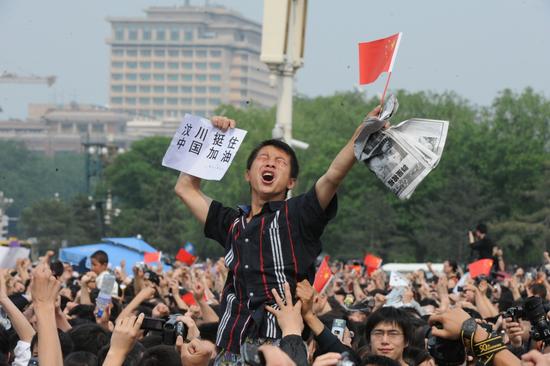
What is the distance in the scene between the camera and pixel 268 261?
752cm

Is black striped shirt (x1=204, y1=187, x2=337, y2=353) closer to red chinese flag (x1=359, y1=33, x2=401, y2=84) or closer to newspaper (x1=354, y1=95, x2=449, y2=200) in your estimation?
newspaper (x1=354, y1=95, x2=449, y2=200)

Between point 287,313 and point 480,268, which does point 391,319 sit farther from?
point 480,268

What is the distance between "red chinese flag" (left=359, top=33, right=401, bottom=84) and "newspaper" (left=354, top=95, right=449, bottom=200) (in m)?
0.53

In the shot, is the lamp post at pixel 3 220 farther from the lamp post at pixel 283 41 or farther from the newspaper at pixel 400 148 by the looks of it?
the newspaper at pixel 400 148

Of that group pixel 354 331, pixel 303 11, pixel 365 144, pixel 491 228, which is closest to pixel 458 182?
pixel 491 228

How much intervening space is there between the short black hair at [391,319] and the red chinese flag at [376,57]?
1809 millimetres

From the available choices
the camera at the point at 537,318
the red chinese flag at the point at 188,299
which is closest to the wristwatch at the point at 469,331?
the camera at the point at 537,318

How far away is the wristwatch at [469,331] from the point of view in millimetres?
6445

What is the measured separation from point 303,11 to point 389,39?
2326 cm

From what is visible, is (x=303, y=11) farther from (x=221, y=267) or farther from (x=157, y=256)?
(x=221, y=267)

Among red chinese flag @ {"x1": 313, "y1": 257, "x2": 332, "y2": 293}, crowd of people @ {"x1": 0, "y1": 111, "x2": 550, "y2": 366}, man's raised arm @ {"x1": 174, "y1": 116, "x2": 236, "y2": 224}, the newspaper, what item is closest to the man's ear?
crowd of people @ {"x1": 0, "y1": 111, "x2": 550, "y2": 366}

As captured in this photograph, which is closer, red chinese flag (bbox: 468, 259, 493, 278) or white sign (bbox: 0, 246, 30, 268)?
white sign (bbox: 0, 246, 30, 268)

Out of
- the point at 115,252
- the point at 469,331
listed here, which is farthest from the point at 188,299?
the point at 115,252

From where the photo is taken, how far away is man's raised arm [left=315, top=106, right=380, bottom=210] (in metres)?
7.36
